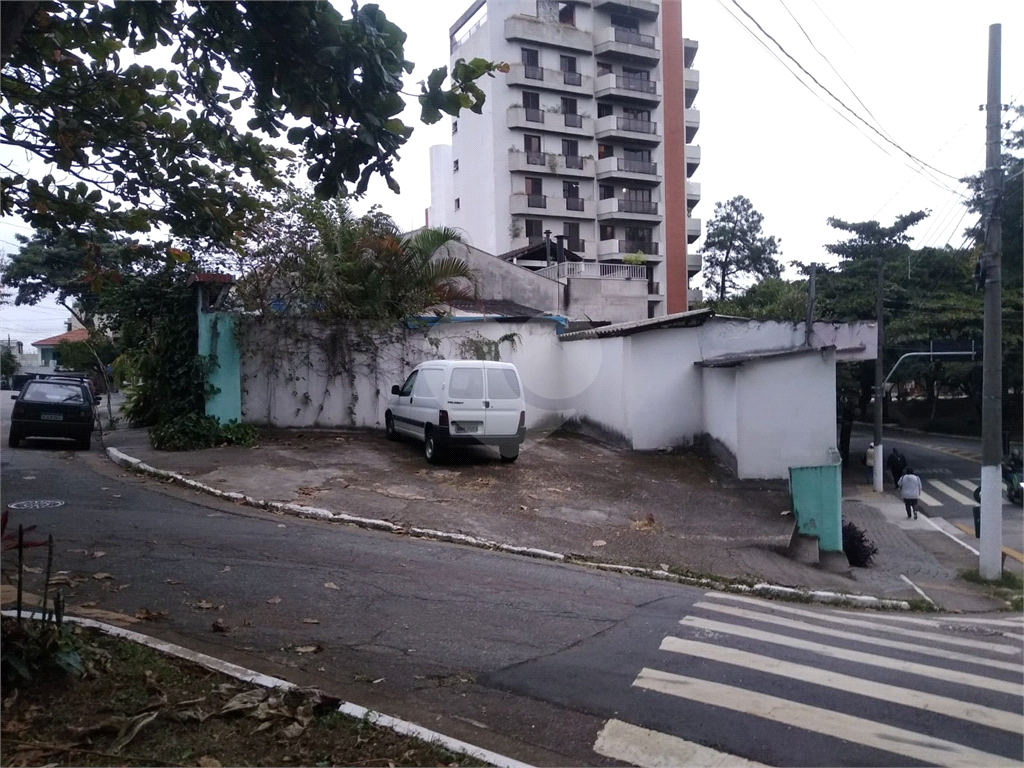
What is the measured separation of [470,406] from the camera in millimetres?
14477

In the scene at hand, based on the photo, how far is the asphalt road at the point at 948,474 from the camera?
72.2ft

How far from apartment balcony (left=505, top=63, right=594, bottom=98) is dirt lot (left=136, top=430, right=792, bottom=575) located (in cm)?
3452

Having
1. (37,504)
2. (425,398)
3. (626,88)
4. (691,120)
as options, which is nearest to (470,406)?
(425,398)

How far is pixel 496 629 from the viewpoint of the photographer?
7113 mm

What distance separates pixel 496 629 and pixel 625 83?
155 feet

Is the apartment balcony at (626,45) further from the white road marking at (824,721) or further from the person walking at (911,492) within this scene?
the white road marking at (824,721)

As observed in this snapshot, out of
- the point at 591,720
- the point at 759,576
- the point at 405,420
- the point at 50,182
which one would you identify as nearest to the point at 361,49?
the point at 50,182

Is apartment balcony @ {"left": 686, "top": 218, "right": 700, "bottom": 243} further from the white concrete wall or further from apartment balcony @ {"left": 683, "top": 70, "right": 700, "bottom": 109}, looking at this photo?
the white concrete wall

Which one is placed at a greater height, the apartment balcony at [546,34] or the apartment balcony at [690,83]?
the apartment balcony at [546,34]

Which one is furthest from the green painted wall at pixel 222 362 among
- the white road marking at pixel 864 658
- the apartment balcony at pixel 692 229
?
the apartment balcony at pixel 692 229

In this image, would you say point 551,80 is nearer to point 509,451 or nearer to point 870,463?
point 870,463

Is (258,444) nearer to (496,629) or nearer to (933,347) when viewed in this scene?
(496,629)

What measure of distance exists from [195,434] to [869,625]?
463 inches

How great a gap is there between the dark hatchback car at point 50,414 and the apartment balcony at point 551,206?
3401 cm
